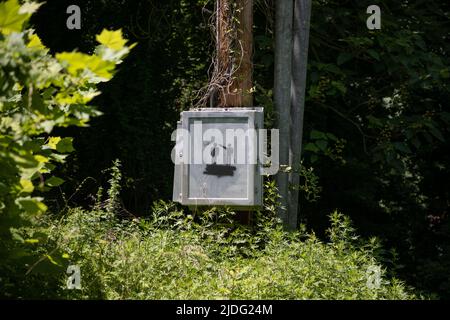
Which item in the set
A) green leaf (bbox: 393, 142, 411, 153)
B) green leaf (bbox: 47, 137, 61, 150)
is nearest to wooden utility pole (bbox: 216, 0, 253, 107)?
green leaf (bbox: 393, 142, 411, 153)

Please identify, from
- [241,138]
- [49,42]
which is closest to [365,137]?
[241,138]

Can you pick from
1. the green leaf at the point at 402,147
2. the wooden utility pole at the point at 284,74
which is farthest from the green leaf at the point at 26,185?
the green leaf at the point at 402,147

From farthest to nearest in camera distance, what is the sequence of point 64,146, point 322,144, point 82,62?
point 322,144 → point 64,146 → point 82,62

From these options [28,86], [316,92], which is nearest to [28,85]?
[28,86]

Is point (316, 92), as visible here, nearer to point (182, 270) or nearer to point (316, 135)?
point (316, 135)

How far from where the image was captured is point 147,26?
757 cm

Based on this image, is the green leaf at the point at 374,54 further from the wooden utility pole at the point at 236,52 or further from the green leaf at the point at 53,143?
the green leaf at the point at 53,143

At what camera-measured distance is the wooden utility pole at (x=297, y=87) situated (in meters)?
6.22

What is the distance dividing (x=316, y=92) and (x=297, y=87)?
53cm

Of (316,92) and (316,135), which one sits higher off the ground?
(316,92)

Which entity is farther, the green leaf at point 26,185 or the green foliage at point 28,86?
the green leaf at point 26,185

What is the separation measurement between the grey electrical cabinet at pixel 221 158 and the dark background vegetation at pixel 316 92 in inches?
54.5

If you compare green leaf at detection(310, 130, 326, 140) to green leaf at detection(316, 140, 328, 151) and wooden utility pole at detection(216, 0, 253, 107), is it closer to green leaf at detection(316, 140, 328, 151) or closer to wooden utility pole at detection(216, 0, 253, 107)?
green leaf at detection(316, 140, 328, 151)

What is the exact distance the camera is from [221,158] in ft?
17.5
